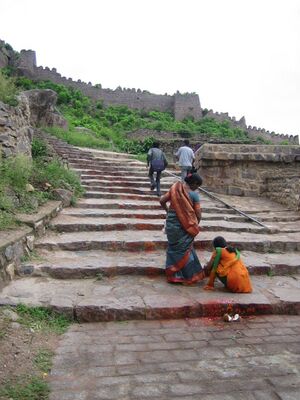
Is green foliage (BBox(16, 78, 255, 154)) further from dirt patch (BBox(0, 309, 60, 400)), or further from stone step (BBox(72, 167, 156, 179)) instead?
dirt patch (BBox(0, 309, 60, 400))

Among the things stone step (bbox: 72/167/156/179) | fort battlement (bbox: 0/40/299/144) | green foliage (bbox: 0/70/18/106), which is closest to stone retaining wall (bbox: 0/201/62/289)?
green foliage (bbox: 0/70/18/106)

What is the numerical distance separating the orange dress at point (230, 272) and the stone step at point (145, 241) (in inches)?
58.1

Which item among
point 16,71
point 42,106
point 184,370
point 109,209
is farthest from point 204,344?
point 16,71

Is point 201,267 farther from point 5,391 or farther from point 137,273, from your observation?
point 5,391

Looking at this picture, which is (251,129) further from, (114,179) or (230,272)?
(230,272)

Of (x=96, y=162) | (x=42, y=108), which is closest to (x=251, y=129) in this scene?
(x=42, y=108)

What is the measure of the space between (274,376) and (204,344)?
694 mm

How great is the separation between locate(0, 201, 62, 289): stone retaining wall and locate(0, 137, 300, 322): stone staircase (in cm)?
14

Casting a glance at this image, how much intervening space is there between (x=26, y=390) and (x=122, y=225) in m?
4.23

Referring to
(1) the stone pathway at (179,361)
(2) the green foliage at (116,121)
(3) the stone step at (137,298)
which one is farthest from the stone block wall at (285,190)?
(2) the green foliage at (116,121)

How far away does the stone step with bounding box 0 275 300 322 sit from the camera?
3.93 m

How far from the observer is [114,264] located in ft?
16.7

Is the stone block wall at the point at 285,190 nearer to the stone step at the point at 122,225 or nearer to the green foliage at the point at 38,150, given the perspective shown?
the stone step at the point at 122,225

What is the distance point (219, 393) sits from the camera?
2.69 m
